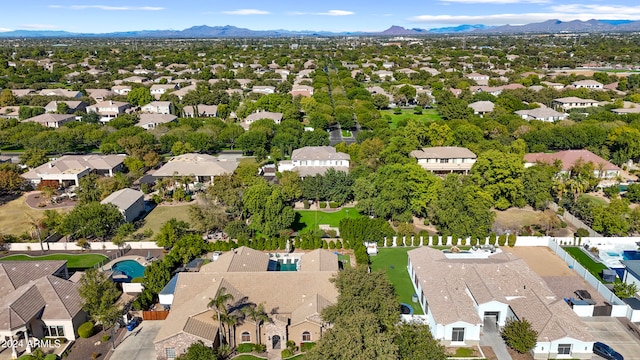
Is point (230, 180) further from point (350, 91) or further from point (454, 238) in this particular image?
point (350, 91)

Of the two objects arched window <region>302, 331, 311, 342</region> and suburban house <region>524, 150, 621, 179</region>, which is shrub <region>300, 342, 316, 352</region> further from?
suburban house <region>524, 150, 621, 179</region>

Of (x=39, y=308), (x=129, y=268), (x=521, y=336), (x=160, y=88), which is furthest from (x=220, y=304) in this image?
(x=160, y=88)

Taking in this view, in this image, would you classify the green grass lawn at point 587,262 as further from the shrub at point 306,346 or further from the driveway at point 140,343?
the driveway at point 140,343

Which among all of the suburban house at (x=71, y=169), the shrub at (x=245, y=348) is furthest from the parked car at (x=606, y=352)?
the suburban house at (x=71, y=169)

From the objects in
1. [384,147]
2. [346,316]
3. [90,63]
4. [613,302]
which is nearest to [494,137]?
[384,147]

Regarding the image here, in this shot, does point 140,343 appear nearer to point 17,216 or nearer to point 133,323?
point 133,323
